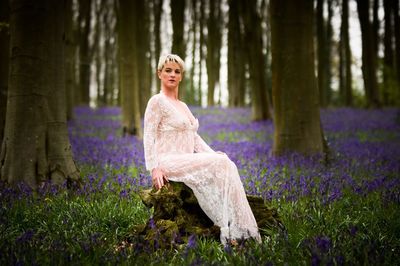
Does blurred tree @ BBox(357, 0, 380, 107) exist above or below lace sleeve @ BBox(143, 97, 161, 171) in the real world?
above

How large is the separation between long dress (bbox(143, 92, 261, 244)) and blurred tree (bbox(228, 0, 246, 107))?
46.2 ft

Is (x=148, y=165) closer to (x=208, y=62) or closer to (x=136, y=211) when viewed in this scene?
(x=136, y=211)

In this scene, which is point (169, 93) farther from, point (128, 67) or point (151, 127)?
point (128, 67)

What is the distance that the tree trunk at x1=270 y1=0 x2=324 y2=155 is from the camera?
8.29 meters

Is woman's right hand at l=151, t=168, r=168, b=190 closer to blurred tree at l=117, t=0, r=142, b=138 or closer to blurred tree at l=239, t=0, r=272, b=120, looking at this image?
blurred tree at l=117, t=0, r=142, b=138

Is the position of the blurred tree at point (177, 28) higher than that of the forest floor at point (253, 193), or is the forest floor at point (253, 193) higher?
the blurred tree at point (177, 28)

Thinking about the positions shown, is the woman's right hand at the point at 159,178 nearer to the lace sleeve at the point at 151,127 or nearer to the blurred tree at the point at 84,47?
the lace sleeve at the point at 151,127

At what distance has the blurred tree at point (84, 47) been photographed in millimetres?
23328

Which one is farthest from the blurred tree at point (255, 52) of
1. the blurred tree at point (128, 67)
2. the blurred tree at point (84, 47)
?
the blurred tree at point (84, 47)

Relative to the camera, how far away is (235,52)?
2395cm

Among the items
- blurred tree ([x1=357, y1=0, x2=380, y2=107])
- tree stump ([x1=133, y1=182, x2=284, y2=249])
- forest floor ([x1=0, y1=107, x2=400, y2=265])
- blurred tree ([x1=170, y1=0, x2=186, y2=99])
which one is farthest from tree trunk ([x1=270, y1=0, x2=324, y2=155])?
blurred tree ([x1=357, y1=0, x2=380, y2=107])

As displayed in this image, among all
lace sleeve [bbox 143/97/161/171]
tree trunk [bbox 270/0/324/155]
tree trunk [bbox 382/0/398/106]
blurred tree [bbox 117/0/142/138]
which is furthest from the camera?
tree trunk [bbox 382/0/398/106]

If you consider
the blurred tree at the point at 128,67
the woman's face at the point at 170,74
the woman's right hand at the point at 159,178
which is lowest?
the woman's right hand at the point at 159,178

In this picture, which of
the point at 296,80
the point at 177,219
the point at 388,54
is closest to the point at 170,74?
the point at 177,219
